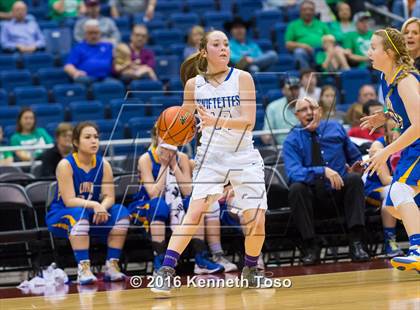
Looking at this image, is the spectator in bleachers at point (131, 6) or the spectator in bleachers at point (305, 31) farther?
the spectator in bleachers at point (131, 6)

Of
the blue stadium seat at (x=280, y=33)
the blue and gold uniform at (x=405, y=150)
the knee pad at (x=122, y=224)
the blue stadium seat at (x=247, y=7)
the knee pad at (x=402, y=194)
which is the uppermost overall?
the blue stadium seat at (x=247, y=7)

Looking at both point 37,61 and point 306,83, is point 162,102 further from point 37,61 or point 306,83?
point 37,61

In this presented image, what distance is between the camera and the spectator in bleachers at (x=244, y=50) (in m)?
12.5

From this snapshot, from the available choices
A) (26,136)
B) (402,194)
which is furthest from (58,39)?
(402,194)

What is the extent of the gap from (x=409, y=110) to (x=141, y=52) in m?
6.89

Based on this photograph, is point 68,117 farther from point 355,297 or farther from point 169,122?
point 355,297

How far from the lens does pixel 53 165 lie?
8953mm

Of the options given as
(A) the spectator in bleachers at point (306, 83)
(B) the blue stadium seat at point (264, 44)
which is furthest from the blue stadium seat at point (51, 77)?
(A) the spectator in bleachers at point (306, 83)

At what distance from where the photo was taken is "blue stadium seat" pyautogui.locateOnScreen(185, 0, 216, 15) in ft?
47.0

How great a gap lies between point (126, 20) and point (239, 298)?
8.47 m

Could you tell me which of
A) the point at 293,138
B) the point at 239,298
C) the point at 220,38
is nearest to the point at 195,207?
the point at 239,298

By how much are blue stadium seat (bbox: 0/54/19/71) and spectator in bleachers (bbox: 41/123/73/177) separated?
332 cm

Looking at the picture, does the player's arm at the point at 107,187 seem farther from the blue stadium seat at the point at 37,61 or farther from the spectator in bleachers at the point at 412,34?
the blue stadium seat at the point at 37,61

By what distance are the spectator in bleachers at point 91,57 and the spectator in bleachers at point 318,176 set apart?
14.2 ft
